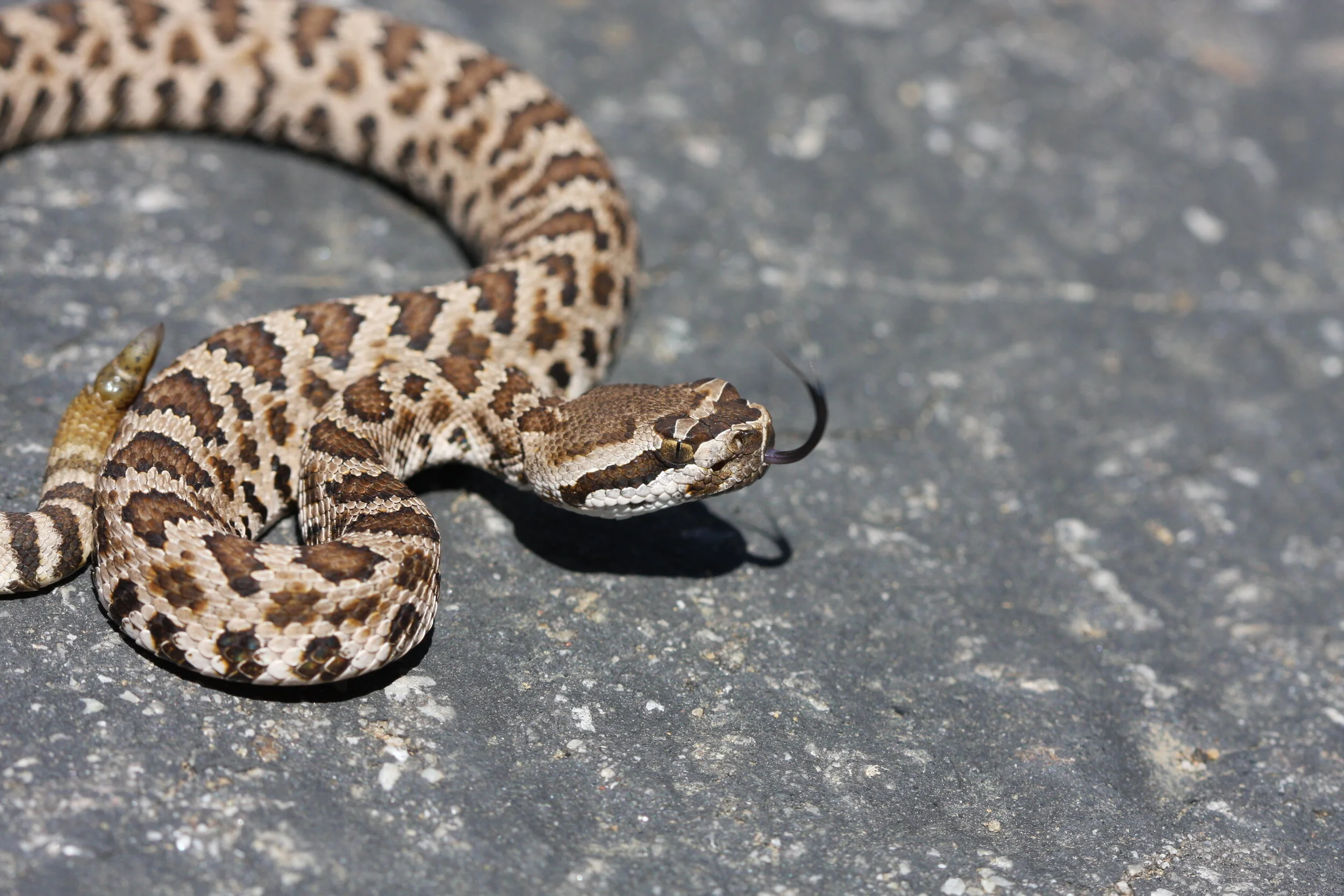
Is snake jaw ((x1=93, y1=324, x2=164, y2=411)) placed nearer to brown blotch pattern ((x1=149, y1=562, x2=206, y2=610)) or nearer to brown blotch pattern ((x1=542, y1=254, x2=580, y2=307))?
brown blotch pattern ((x1=149, y1=562, x2=206, y2=610))

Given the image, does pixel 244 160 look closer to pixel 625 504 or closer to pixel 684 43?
pixel 684 43

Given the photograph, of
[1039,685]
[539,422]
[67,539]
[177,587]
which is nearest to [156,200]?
[67,539]

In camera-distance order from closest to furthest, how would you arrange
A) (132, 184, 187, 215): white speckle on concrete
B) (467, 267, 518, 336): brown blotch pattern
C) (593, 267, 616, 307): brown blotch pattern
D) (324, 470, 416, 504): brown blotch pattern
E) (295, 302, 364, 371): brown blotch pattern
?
1. (324, 470, 416, 504): brown blotch pattern
2. (295, 302, 364, 371): brown blotch pattern
3. (467, 267, 518, 336): brown blotch pattern
4. (593, 267, 616, 307): brown blotch pattern
5. (132, 184, 187, 215): white speckle on concrete

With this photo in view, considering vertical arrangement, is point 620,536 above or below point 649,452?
below

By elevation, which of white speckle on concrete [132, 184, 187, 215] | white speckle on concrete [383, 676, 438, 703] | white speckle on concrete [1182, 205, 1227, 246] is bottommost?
white speckle on concrete [383, 676, 438, 703]

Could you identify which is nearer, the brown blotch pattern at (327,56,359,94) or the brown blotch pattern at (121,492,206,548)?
the brown blotch pattern at (121,492,206,548)

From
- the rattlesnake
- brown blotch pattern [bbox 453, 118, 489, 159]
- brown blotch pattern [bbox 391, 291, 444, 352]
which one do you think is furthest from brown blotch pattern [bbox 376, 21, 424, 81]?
brown blotch pattern [bbox 391, 291, 444, 352]

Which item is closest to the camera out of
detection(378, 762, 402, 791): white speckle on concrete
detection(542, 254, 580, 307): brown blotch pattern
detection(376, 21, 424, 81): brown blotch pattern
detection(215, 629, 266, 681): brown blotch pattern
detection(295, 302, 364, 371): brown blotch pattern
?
detection(378, 762, 402, 791): white speckle on concrete

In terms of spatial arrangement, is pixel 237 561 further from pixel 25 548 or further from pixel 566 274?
pixel 566 274

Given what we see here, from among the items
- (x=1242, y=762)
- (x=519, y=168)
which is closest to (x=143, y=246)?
(x=519, y=168)

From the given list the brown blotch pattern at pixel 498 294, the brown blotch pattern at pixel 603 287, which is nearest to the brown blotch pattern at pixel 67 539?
the brown blotch pattern at pixel 498 294
